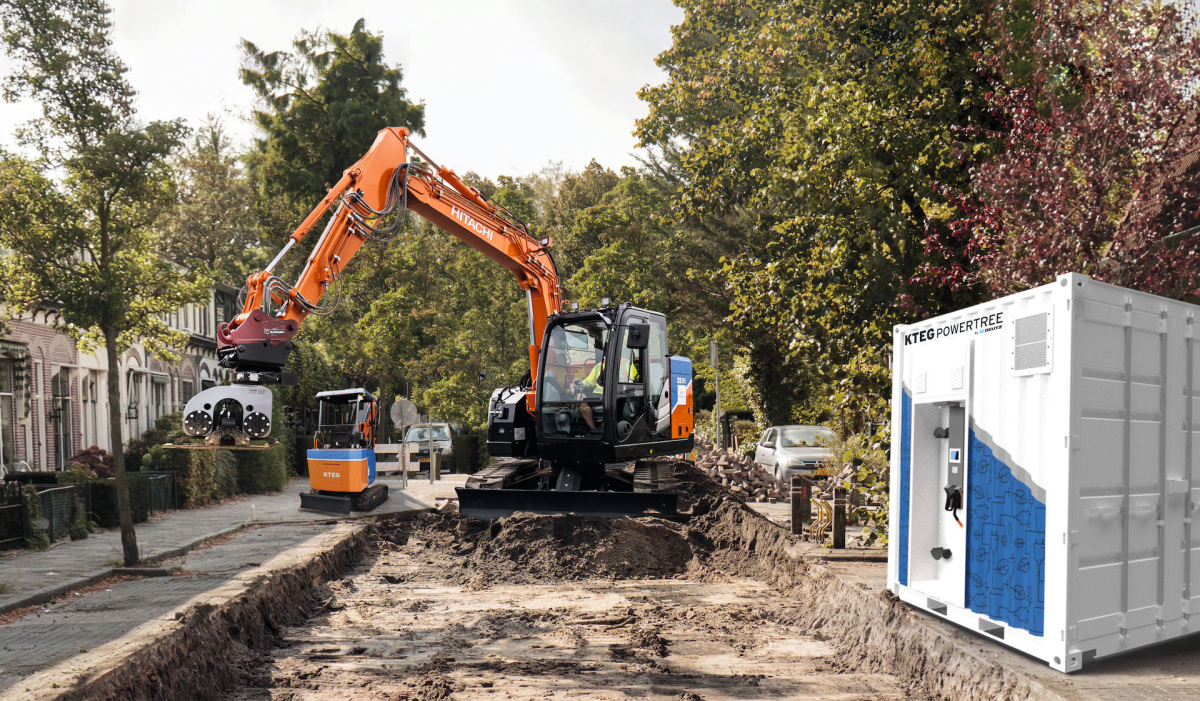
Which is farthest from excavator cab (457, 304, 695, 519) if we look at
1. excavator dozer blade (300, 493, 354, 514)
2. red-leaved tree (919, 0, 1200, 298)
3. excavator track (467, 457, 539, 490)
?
red-leaved tree (919, 0, 1200, 298)

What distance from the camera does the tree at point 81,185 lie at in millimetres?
10906

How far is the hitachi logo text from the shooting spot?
15.7m

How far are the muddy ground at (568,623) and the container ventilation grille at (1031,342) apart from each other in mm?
2625

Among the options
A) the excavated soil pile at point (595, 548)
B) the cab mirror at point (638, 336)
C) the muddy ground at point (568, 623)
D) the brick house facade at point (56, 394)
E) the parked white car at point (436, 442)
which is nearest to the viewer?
the muddy ground at point (568, 623)

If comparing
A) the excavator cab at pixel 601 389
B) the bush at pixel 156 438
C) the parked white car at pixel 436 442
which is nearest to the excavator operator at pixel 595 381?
the excavator cab at pixel 601 389

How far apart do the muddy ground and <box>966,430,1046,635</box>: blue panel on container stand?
1031 mm

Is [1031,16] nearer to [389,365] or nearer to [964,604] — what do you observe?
[964,604]

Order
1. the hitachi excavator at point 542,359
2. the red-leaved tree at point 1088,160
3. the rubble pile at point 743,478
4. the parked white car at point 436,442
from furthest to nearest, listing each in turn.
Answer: the parked white car at point 436,442
the rubble pile at point 743,478
the hitachi excavator at point 542,359
the red-leaved tree at point 1088,160

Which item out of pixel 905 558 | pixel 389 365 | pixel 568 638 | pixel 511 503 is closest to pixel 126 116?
pixel 511 503

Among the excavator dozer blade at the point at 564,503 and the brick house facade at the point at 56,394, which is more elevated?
the brick house facade at the point at 56,394

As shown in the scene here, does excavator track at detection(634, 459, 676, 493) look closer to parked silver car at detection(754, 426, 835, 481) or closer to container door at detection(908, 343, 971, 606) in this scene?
parked silver car at detection(754, 426, 835, 481)

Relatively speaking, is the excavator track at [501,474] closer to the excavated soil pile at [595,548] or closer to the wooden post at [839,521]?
the excavated soil pile at [595,548]

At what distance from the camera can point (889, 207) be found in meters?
11.7

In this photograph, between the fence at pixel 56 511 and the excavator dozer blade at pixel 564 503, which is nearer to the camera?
the excavator dozer blade at pixel 564 503
